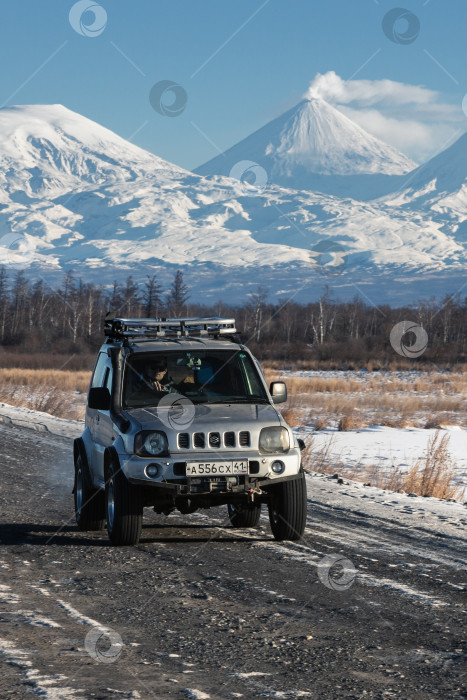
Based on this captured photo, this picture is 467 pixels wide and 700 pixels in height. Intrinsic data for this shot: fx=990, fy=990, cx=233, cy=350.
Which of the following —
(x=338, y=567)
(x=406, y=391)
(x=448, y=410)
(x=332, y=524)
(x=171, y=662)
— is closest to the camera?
(x=171, y=662)

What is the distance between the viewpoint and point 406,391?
139 feet

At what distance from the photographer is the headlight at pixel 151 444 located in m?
8.54

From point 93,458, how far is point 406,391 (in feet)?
110

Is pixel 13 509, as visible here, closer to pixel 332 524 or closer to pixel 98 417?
pixel 98 417

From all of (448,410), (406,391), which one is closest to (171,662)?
(448,410)

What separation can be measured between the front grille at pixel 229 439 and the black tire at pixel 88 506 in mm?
1648

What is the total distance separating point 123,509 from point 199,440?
34.9 inches

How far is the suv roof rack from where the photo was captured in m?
10.0

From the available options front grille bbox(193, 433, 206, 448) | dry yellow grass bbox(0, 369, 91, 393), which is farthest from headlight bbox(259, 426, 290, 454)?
dry yellow grass bbox(0, 369, 91, 393)

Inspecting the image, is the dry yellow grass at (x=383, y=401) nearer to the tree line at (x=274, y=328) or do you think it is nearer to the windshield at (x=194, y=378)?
the windshield at (x=194, y=378)

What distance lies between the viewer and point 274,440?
28.8ft

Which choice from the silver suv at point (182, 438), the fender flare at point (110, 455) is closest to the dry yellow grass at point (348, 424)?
the silver suv at point (182, 438)

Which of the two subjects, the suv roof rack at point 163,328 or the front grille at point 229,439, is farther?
the suv roof rack at point 163,328

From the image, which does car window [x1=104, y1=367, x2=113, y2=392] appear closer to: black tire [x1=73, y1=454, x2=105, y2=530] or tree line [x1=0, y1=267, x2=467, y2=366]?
black tire [x1=73, y1=454, x2=105, y2=530]
